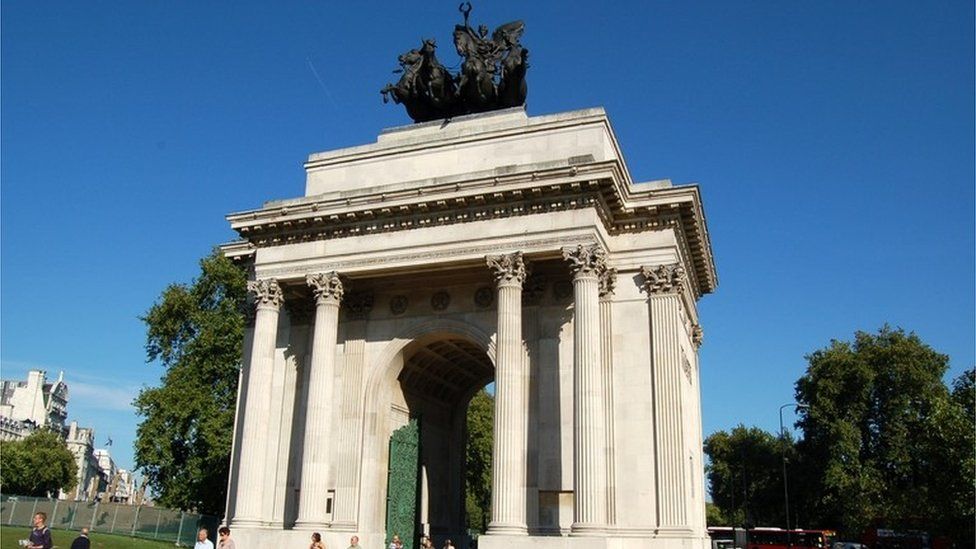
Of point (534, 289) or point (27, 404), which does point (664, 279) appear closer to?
point (534, 289)

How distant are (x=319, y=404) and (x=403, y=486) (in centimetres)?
418

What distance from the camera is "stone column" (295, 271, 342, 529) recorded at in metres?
25.6

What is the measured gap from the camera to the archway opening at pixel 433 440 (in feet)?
92.2

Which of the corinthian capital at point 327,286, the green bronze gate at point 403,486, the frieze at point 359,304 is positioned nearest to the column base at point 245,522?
the green bronze gate at point 403,486

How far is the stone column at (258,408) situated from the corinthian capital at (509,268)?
8147 mm

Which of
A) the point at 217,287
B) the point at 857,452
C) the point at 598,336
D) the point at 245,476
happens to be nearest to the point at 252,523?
the point at 245,476

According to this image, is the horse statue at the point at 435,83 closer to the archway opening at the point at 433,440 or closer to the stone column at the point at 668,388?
the archway opening at the point at 433,440

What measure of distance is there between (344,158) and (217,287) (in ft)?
72.5

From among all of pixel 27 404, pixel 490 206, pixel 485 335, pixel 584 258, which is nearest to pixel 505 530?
pixel 485 335

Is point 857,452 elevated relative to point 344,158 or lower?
lower

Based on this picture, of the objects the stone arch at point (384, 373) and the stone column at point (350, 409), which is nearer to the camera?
the stone column at point (350, 409)

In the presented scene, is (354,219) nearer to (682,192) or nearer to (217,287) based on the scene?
(682,192)

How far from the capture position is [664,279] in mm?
25750

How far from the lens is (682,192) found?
26.0 m
